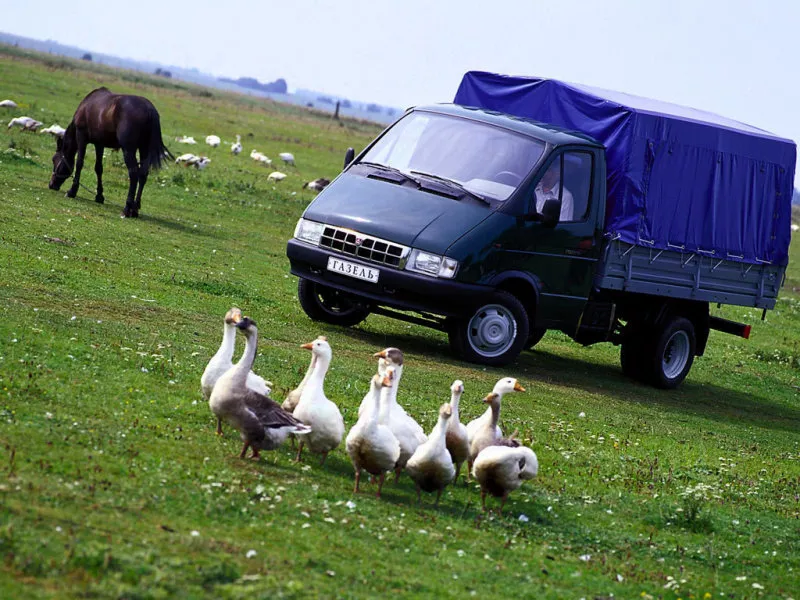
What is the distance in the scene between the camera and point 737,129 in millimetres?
17281

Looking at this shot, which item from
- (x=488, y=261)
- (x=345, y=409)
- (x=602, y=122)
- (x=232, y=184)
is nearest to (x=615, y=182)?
(x=602, y=122)

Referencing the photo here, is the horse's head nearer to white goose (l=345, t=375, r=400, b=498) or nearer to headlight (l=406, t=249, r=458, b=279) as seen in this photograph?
headlight (l=406, t=249, r=458, b=279)

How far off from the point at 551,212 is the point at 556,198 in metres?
0.46

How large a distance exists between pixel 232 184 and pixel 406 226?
66.2 ft

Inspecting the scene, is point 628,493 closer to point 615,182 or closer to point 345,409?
point 345,409

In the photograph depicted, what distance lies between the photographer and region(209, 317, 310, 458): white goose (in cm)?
843

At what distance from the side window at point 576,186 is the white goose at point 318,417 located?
22.8ft

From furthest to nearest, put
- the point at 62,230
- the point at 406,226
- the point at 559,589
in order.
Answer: the point at 62,230, the point at 406,226, the point at 559,589

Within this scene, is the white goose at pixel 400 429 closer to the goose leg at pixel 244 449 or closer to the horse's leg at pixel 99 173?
the goose leg at pixel 244 449

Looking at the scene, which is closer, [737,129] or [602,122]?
[602,122]

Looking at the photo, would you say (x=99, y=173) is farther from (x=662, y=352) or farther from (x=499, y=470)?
(x=499, y=470)

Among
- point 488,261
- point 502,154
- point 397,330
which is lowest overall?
point 397,330

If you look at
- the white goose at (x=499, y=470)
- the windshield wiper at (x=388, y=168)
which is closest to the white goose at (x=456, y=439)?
the white goose at (x=499, y=470)

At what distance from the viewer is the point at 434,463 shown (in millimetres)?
8320
